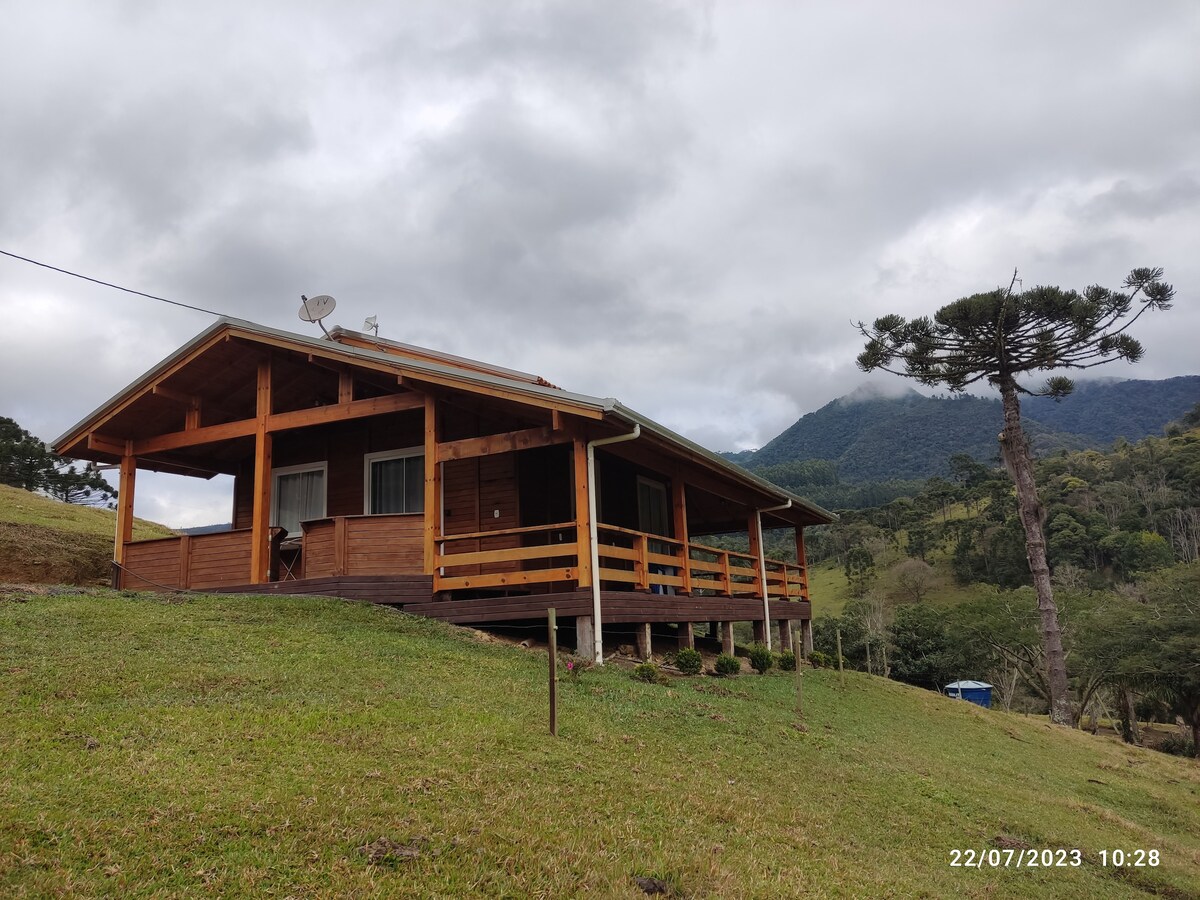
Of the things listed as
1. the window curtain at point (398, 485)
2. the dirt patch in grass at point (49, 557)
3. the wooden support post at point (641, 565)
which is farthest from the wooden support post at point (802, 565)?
the dirt patch in grass at point (49, 557)

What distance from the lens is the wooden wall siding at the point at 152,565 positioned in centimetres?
1432

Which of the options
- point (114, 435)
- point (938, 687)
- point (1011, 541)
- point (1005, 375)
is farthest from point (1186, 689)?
point (1011, 541)

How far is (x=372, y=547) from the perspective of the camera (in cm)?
1290

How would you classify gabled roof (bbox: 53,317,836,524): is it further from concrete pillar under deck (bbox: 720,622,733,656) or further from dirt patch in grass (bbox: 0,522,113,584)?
concrete pillar under deck (bbox: 720,622,733,656)

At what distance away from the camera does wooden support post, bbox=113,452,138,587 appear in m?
14.7

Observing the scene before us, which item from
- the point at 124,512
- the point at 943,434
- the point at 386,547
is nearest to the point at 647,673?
the point at 386,547

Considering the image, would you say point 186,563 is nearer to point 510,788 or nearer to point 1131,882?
point 510,788

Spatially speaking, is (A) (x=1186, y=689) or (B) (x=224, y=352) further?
(A) (x=1186, y=689)

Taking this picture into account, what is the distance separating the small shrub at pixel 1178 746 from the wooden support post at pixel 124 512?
36.5 metres

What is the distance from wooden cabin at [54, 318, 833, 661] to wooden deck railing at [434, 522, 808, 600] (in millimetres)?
42

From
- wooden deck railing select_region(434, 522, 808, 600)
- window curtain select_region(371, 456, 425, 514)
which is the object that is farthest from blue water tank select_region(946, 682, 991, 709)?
window curtain select_region(371, 456, 425, 514)

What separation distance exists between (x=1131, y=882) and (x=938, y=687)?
43.6 m

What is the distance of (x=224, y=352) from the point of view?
571 inches

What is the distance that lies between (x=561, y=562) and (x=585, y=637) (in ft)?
11.1
